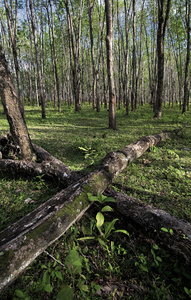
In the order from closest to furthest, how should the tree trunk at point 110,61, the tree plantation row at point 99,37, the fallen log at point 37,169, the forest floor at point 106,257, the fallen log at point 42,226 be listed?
the fallen log at point 42,226, the forest floor at point 106,257, the fallen log at point 37,169, the tree trunk at point 110,61, the tree plantation row at point 99,37

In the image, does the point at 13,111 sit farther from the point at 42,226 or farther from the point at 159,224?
the point at 159,224

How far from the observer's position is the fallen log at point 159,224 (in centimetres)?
182

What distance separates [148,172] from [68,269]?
3.00 m

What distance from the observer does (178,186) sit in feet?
11.3

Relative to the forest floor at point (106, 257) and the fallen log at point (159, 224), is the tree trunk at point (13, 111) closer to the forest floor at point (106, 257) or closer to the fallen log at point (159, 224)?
the forest floor at point (106, 257)

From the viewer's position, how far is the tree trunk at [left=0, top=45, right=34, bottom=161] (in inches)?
138

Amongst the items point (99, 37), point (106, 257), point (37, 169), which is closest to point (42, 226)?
point (106, 257)

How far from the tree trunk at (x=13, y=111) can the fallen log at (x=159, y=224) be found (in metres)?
2.82

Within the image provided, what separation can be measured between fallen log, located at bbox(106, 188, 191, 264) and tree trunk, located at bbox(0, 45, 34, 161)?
2819mm

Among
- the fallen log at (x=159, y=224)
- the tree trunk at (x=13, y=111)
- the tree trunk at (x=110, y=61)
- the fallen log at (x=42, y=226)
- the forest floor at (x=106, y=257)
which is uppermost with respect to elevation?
the tree trunk at (x=110, y=61)

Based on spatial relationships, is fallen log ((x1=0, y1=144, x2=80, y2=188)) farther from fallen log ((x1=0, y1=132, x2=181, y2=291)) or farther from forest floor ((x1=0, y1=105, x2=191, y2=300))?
fallen log ((x1=0, y1=132, x2=181, y2=291))

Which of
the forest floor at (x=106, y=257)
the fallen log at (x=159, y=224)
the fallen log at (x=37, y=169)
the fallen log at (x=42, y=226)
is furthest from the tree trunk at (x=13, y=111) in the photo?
the fallen log at (x=159, y=224)

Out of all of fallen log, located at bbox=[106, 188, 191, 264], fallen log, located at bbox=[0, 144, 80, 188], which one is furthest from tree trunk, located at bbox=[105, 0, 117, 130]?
fallen log, located at bbox=[106, 188, 191, 264]

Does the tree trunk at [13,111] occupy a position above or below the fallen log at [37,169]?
above
